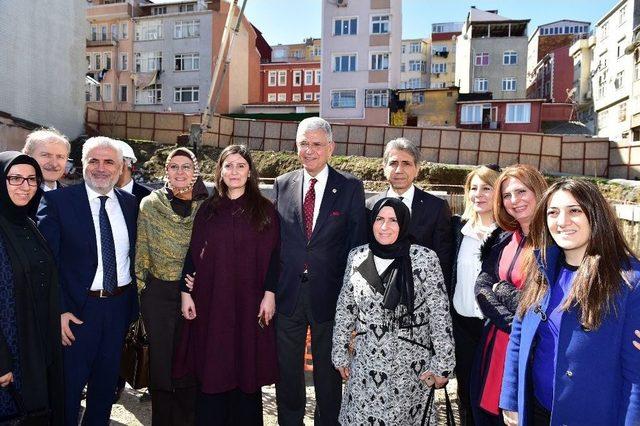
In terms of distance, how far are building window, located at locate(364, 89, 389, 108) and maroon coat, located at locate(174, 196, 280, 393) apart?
31540 millimetres

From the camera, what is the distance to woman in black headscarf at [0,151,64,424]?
2.83m

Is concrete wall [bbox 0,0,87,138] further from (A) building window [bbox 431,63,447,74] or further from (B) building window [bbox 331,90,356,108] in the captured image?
(A) building window [bbox 431,63,447,74]

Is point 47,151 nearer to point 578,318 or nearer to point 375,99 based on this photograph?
point 578,318

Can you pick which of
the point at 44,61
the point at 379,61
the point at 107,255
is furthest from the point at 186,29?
the point at 107,255

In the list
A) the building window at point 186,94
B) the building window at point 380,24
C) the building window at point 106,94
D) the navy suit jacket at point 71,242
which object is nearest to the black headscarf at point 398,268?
the navy suit jacket at point 71,242

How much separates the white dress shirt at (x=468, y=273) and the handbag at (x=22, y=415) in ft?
9.55

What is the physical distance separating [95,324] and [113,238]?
2.17 ft

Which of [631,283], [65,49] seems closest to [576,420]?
[631,283]

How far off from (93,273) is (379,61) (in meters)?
33.0

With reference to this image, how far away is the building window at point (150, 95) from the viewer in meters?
40.2

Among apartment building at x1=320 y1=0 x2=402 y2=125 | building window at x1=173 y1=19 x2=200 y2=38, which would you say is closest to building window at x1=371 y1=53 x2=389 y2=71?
apartment building at x1=320 y1=0 x2=402 y2=125

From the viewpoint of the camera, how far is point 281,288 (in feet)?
12.4

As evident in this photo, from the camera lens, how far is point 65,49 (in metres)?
23.4

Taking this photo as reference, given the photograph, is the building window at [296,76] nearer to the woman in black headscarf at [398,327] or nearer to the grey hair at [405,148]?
the grey hair at [405,148]
